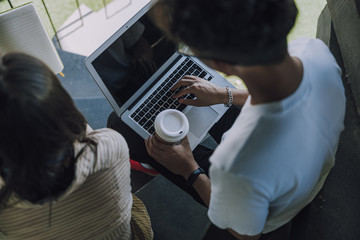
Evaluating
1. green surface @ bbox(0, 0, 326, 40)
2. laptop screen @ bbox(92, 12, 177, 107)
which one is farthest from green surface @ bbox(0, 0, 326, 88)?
laptop screen @ bbox(92, 12, 177, 107)

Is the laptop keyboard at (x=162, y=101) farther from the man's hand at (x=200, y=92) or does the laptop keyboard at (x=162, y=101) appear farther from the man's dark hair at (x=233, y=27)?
the man's dark hair at (x=233, y=27)

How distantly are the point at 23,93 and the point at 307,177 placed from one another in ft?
2.36

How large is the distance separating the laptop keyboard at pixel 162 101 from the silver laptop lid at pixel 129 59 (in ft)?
0.19

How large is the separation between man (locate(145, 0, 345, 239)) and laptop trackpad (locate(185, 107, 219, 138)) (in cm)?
49

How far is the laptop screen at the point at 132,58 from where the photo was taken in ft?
3.76

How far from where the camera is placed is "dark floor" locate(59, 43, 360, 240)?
1.49 metres

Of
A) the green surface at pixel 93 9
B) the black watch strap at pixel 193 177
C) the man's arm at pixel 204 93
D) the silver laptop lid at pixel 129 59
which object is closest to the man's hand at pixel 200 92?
the man's arm at pixel 204 93

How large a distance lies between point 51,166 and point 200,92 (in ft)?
2.38

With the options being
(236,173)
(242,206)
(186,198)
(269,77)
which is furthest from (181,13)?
(186,198)

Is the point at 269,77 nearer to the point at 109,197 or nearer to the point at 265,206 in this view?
the point at 265,206

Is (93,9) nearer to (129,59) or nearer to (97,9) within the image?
(97,9)

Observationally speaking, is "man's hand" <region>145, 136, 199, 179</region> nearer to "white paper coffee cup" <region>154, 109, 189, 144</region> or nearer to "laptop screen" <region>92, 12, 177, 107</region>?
"white paper coffee cup" <region>154, 109, 189, 144</region>

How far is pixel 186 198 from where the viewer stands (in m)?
1.71

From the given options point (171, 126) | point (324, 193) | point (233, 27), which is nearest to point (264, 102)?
point (233, 27)
